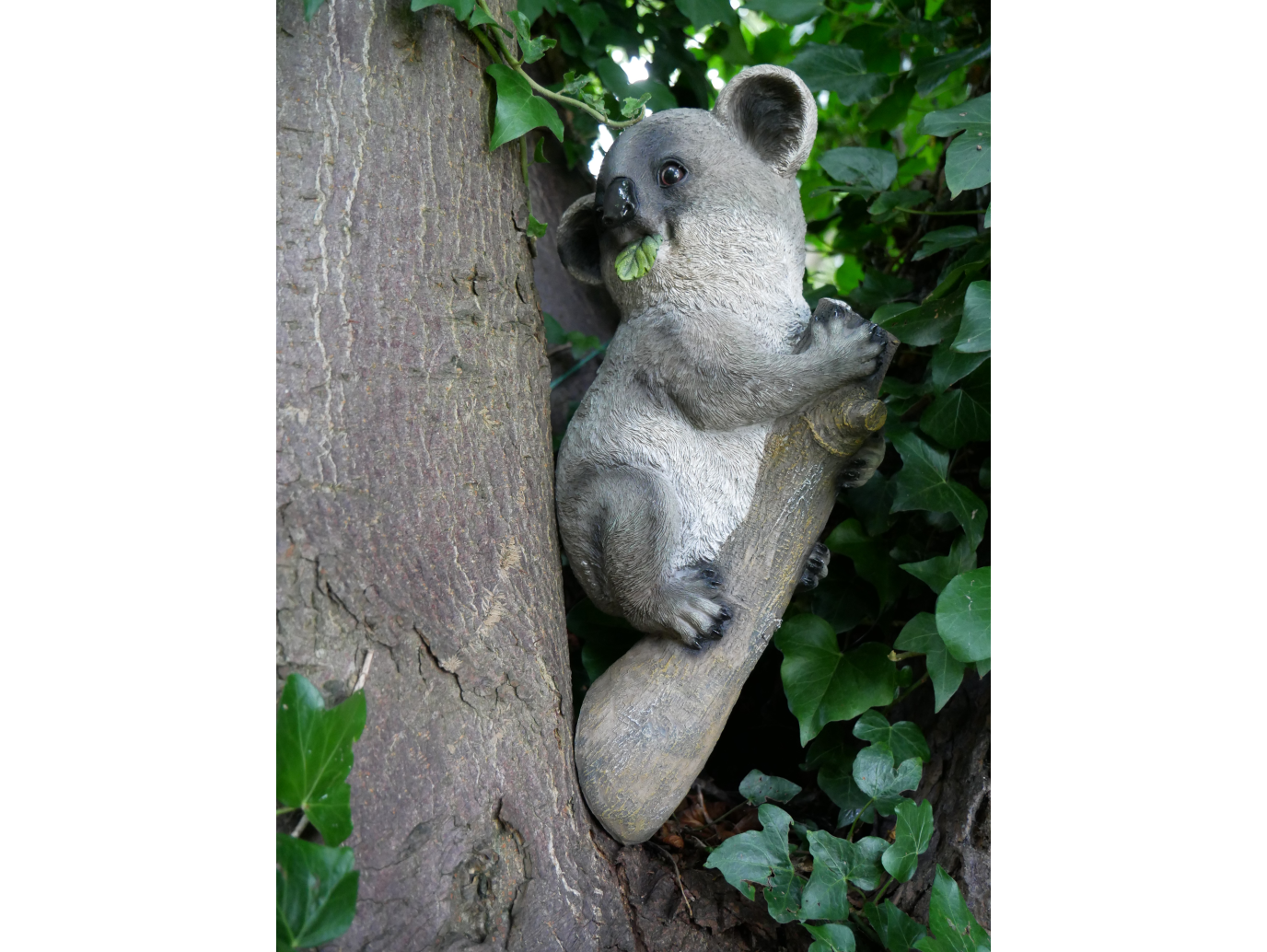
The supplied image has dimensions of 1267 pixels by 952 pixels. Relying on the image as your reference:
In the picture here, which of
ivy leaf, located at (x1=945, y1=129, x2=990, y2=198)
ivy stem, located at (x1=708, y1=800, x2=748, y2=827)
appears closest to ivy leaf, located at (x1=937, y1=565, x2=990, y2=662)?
ivy stem, located at (x1=708, y1=800, x2=748, y2=827)

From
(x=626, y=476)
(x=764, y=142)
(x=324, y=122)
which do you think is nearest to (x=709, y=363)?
(x=626, y=476)

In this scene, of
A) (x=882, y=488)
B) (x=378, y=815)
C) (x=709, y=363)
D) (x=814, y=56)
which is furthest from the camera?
(x=814, y=56)

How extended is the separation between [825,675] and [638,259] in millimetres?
938

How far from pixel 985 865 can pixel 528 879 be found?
3.06 ft

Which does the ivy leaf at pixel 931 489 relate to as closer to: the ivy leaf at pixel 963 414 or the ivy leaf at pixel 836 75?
the ivy leaf at pixel 963 414

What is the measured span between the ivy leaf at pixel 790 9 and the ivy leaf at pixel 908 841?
75.9 inches

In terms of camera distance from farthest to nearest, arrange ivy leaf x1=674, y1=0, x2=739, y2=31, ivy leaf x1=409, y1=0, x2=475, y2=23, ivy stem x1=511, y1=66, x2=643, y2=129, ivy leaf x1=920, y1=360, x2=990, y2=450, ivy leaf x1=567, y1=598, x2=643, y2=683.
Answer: ivy leaf x1=674, y1=0, x2=739, y2=31, ivy leaf x1=567, y1=598, x2=643, y2=683, ivy leaf x1=920, y1=360, x2=990, y2=450, ivy stem x1=511, y1=66, x2=643, y2=129, ivy leaf x1=409, y1=0, x2=475, y2=23

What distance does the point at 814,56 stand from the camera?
2426 millimetres

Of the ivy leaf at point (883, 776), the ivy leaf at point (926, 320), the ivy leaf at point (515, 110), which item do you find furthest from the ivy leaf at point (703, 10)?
the ivy leaf at point (883, 776)

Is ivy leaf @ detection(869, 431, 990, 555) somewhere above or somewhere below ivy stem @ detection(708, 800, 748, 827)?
above

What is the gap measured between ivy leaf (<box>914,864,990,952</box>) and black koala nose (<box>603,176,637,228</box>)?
1.27m

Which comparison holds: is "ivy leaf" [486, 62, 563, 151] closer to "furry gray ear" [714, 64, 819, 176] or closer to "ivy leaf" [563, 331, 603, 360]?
"furry gray ear" [714, 64, 819, 176]

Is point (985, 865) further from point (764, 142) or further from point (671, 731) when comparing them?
point (764, 142)

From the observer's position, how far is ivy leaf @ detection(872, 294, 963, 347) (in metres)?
1.97
